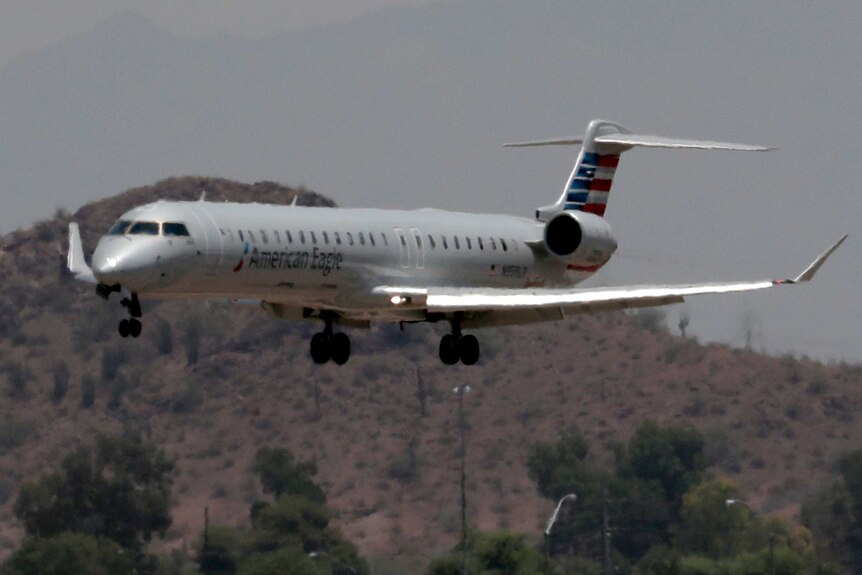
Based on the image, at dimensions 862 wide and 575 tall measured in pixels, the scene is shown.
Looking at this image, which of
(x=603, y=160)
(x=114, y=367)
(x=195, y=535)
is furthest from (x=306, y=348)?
(x=603, y=160)

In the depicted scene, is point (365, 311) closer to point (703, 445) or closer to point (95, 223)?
point (703, 445)

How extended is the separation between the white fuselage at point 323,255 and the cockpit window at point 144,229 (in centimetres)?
11

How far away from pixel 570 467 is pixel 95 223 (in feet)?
147

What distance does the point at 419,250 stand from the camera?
5300 centimetres

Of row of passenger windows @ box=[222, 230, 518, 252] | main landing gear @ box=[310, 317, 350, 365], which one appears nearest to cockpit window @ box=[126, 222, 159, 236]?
row of passenger windows @ box=[222, 230, 518, 252]

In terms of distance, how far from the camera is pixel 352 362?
5610 inches

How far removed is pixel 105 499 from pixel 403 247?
70.6 meters

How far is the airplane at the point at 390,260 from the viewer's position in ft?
155

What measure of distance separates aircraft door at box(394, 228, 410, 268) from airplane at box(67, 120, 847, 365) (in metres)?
0.04

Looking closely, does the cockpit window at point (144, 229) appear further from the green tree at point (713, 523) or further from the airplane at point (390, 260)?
the green tree at point (713, 523)

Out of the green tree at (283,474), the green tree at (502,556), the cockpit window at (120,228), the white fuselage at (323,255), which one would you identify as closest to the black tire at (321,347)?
the white fuselage at (323,255)

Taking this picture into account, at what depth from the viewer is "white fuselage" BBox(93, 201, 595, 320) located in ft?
154

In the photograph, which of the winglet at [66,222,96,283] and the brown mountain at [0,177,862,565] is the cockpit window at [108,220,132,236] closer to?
the winglet at [66,222,96,283]

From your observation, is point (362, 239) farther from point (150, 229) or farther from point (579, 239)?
point (579, 239)
